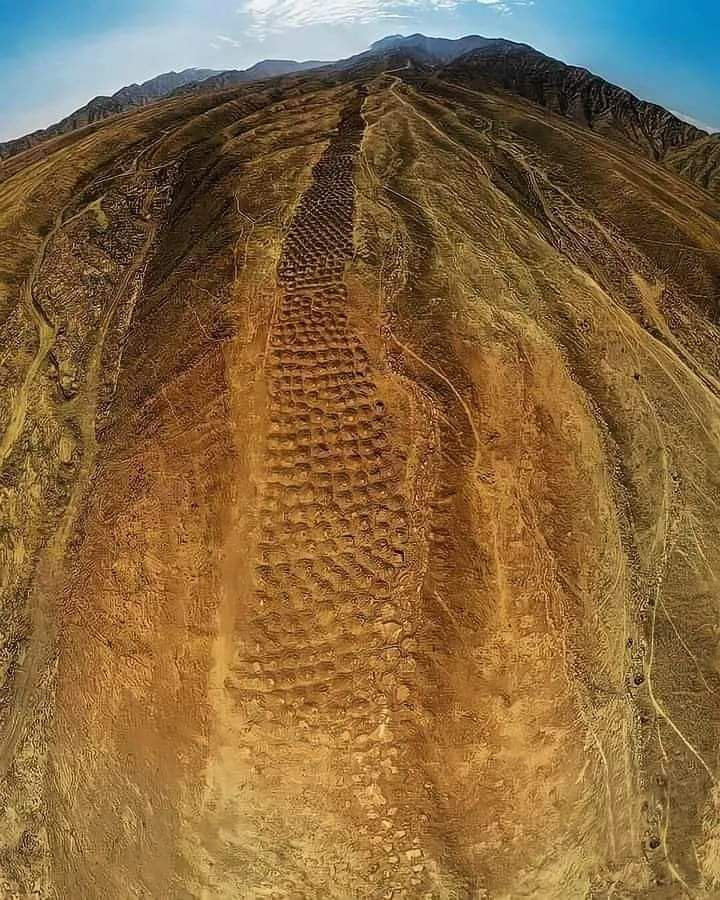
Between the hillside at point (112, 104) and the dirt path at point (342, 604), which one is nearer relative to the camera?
the dirt path at point (342, 604)

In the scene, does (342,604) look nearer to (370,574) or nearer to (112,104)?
(370,574)

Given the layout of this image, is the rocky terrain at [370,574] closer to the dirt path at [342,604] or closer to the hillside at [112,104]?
the dirt path at [342,604]

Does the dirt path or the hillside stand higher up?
the hillside

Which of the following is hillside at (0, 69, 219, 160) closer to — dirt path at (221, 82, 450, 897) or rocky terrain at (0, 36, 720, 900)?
rocky terrain at (0, 36, 720, 900)

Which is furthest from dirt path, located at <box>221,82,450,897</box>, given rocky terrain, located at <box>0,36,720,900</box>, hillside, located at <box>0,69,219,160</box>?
hillside, located at <box>0,69,219,160</box>

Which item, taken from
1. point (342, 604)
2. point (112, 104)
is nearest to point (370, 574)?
point (342, 604)

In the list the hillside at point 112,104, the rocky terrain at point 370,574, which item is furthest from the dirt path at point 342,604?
the hillside at point 112,104

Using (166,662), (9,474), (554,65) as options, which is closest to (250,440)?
(166,662)

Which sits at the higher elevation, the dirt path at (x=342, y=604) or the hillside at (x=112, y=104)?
the hillside at (x=112, y=104)

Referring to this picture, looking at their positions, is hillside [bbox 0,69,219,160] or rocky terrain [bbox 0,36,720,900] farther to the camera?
hillside [bbox 0,69,219,160]
